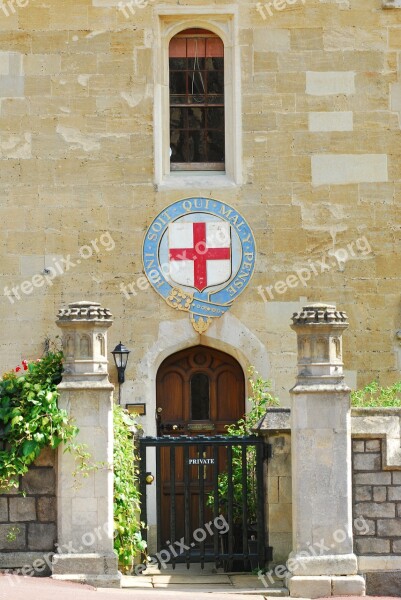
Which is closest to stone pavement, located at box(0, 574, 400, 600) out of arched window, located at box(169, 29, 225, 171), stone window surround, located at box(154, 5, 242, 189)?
stone window surround, located at box(154, 5, 242, 189)

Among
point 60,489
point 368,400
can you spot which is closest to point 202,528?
point 60,489

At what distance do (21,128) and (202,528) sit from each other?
6.11 m

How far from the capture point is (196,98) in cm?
1703

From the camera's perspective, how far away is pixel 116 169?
16.7m

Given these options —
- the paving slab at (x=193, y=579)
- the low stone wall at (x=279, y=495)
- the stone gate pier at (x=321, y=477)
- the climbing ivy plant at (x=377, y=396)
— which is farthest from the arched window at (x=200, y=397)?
the stone gate pier at (x=321, y=477)

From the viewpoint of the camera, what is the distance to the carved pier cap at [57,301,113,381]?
12.5 m

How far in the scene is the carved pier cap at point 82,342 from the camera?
→ 12477 mm

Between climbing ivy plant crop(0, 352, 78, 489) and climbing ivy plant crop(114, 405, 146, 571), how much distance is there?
27.1 inches

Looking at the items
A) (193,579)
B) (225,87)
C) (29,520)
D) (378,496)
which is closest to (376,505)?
(378,496)

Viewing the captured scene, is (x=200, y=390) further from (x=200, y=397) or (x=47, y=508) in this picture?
(x=47, y=508)

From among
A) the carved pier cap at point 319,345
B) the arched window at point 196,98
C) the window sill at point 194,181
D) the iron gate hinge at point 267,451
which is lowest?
the iron gate hinge at point 267,451

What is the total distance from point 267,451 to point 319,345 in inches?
48.0

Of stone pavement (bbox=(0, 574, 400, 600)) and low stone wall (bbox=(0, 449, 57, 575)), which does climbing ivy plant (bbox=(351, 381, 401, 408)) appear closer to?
stone pavement (bbox=(0, 574, 400, 600))

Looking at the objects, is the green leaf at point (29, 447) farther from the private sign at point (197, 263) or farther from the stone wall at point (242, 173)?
the private sign at point (197, 263)
